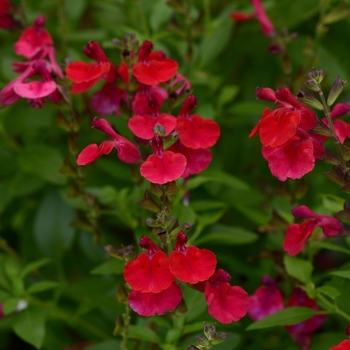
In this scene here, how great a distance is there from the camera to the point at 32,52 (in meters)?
1.26

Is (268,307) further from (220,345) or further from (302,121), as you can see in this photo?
(302,121)

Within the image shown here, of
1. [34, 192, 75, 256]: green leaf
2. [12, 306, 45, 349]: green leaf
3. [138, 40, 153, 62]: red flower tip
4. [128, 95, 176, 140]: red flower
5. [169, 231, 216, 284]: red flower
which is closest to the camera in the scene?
[169, 231, 216, 284]: red flower

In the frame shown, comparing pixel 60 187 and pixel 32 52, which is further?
pixel 60 187

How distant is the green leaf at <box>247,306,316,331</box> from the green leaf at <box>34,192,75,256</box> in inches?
27.0

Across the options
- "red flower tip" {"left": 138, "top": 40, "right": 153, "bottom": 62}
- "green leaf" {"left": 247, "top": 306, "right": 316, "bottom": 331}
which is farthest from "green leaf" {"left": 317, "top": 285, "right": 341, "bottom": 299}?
"red flower tip" {"left": 138, "top": 40, "right": 153, "bottom": 62}

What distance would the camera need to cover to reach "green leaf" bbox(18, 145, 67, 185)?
1.50 meters

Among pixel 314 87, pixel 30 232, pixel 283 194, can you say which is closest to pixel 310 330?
pixel 283 194

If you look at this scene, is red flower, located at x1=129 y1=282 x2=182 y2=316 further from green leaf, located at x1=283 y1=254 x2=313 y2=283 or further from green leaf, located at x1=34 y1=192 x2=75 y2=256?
green leaf, located at x1=34 y1=192 x2=75 y2=256

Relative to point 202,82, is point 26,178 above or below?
below

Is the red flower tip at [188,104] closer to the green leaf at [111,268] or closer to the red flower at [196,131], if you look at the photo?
the red flower at [196,131]

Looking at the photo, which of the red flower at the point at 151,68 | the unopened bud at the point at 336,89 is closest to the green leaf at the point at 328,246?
the unopened bud at the point at 336,89

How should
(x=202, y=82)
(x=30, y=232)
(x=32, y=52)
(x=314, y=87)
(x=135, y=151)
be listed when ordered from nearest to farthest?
1. (x=314, y=87)
2. (x=135, y=151)
3. (x=32, y=52)
4. (x=202, y=82)
5. (x=30, y=232)

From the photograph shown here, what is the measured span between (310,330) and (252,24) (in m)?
0.99

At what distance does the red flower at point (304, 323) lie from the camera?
1.14 m
